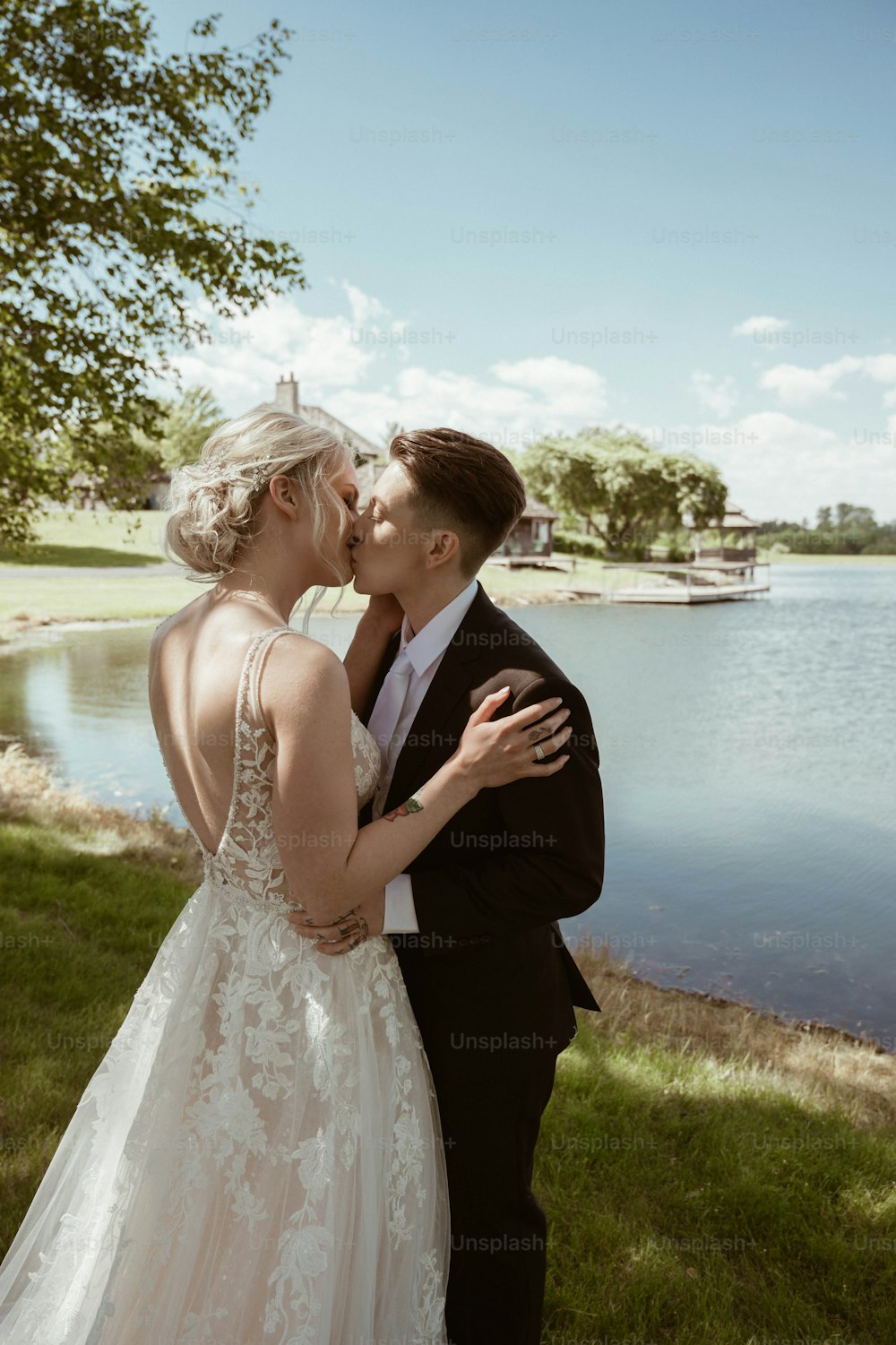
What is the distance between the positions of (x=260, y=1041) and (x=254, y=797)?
23.3 inches

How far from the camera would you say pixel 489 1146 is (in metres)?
2.48

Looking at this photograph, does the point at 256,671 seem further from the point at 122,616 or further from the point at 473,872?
the point at 122,616

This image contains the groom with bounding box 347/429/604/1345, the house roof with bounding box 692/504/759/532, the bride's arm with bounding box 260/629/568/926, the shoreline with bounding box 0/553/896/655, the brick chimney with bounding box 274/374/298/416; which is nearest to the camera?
the bride's arm with bounding box 260/629/568/926

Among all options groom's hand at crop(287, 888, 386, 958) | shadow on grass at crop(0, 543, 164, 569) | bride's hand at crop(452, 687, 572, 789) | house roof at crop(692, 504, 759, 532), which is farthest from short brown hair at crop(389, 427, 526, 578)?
house roof at crop(692, 504, 759, 532)

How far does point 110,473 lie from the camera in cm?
984

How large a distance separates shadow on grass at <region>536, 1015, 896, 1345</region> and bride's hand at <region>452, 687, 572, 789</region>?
197 cm

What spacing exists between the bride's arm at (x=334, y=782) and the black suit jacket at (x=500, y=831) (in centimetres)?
14

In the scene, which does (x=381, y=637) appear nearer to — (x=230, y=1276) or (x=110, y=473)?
(x=230, y=1276)

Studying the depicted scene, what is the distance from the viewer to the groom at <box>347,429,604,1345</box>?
239 centimetres

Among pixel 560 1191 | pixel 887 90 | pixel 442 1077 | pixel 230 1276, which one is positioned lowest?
pixel 560 1191

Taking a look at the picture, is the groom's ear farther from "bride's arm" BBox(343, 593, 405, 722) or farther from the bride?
"bride's arm" BBox(343, 593, 405, 722)

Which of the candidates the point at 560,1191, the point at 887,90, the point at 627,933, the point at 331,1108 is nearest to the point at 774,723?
the point at 627,933

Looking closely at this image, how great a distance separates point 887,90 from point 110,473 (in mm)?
59231

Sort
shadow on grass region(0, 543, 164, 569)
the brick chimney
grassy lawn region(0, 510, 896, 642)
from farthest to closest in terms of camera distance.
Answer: the brick chimney < shadow on grass region(0, 543, 164, 569) < grassy lawn region(0, 510, 896, 642)
